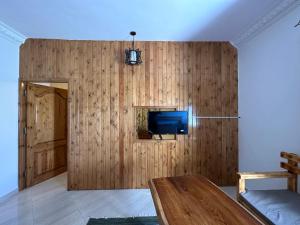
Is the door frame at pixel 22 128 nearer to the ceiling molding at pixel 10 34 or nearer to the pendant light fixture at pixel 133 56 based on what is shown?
the ceiling molding at pixel 10 34

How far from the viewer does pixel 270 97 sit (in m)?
2.85

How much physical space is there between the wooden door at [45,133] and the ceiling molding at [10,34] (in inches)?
30.5

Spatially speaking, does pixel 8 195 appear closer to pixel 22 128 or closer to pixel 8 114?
pixel 22 128

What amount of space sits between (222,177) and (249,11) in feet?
8.91

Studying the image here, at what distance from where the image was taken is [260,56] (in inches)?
122

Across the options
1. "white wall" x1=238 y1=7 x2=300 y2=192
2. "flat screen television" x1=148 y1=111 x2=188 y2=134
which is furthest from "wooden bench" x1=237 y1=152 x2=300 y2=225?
"flat screen television" x1=148 y1=111 x2=188 y2=134

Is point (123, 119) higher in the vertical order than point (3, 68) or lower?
lower

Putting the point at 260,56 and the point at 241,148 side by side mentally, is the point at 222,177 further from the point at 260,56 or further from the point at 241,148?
the point at 260,56

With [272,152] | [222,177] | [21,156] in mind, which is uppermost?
[272,152]

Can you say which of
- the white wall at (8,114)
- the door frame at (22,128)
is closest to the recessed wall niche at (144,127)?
the door frame at (22,128)

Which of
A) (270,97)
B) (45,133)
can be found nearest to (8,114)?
(45,133)

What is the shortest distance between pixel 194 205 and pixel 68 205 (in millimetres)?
2171

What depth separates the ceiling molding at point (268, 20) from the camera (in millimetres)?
2459

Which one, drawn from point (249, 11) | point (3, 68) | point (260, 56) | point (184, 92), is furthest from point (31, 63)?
point (260, 56)
